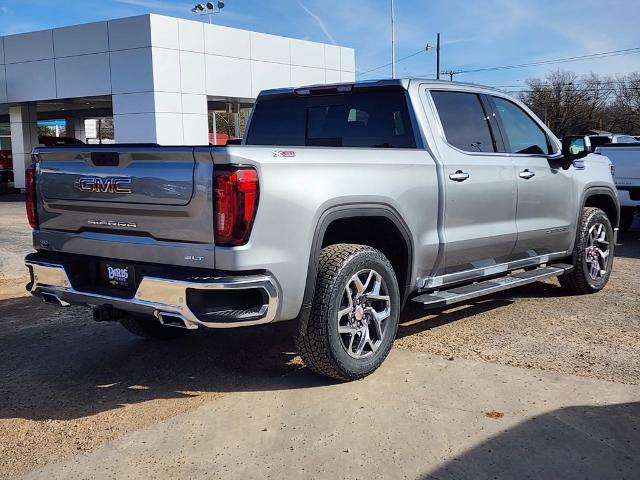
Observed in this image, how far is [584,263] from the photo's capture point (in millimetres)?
6551

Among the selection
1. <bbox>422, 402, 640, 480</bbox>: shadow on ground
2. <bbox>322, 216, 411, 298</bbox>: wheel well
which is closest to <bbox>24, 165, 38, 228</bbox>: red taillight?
<bbox>322, 216, 411, 298</bbox>: wheel well

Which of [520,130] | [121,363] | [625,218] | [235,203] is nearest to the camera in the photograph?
[235,203]

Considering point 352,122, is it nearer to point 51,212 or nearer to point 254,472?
point 51,212

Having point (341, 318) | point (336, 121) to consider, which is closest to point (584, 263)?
point (336, 121)

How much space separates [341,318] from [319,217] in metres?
0.73

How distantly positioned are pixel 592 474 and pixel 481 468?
52 centimetres

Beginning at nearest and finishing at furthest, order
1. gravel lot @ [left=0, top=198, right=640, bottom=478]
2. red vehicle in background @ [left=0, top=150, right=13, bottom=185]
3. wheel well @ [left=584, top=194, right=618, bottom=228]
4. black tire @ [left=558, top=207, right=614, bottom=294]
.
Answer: gravel lot @ [left=0, top=198, right=640, bottom=478] < black tire @ [left=558, top=207, right=614, bottom=294] < wheel well @ [left=584, top=194, right=618, bottom=228] < red vehicle in background @ [left=0, top=150, right=13, bottom=185]

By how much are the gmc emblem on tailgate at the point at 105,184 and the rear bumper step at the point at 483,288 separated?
7.19 ft

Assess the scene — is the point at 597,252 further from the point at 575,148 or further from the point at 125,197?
the point at 125,197

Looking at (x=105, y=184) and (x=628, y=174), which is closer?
(x=105, y=184)

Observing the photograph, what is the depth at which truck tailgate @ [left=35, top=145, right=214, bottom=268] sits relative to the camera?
11.8 ft

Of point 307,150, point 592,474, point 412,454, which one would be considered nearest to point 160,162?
point 307,150

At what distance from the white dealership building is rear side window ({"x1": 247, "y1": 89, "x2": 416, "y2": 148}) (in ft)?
55.1

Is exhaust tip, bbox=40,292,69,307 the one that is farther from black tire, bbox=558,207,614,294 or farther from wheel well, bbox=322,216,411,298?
black tire, bbox=558,207,614,294
